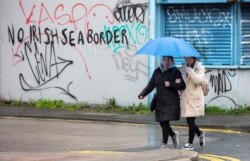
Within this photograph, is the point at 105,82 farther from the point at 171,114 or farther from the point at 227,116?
the point at 171,114

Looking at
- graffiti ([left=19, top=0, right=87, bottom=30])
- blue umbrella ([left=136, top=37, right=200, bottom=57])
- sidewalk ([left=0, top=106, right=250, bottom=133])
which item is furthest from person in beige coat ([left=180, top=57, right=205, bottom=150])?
graffiti ([left=19, top=0, right=87, bottom=30])

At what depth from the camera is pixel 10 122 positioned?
56.5 ft

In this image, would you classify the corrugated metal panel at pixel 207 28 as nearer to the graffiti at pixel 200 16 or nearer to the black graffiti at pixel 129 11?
the graffiti at pixel 200 16

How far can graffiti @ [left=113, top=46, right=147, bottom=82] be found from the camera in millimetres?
19156

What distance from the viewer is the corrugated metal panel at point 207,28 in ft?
60.0

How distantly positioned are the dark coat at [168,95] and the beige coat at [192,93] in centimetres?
28

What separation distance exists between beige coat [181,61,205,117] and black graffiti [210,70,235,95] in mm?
6165

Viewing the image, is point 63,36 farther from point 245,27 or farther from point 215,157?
point 215,157

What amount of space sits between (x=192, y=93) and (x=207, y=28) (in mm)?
6542

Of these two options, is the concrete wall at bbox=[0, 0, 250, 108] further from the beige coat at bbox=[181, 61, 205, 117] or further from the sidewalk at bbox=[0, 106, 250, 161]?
the beige coat at bbox=[181, 61, 205, 117]

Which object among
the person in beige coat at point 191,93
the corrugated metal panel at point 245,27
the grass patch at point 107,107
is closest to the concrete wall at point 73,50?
the grass patch at point 107,107

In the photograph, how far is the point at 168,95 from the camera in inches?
464

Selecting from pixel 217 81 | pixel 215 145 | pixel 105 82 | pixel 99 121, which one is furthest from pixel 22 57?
pixel 215 145

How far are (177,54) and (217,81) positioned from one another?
7.10 m
